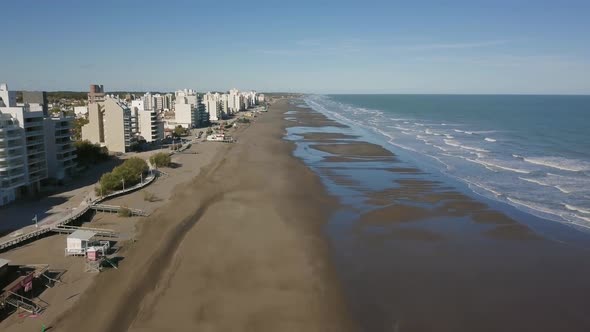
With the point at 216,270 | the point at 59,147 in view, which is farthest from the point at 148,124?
the point at 216,270

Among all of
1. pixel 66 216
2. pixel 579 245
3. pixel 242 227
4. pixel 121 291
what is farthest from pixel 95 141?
pixel 579 245

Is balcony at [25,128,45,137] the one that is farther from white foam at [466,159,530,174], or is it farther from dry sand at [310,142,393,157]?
white foam at [466,159,530,174]

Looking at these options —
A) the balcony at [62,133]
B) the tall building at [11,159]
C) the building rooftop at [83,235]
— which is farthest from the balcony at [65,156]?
the building rooftop at [83,235]

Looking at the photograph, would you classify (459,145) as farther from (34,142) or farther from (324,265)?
(34,142)

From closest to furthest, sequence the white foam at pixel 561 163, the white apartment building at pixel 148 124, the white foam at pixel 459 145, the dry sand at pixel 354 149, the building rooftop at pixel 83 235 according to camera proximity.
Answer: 1. the building rooftop at pixel 83 235
2. the white foam at pixel 561 163
3. the dry sand at pixel 354 149
4. the white foam at pixel 459 145
5. the white apartment building at pixel 148 124

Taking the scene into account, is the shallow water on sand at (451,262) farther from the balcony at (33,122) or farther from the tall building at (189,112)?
the tall building at (189,112)

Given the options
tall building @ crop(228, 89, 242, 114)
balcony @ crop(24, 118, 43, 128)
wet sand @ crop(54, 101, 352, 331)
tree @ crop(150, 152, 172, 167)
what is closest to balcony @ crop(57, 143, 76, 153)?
balcony @ crop(24, 118, 43, 128)

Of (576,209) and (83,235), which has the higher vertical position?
(83,235)
